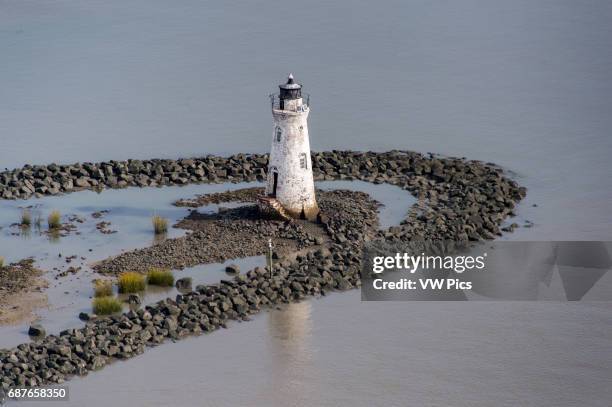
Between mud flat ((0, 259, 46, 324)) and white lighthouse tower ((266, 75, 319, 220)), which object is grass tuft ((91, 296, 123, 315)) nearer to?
mud flat ((0, 259, 46, 324))

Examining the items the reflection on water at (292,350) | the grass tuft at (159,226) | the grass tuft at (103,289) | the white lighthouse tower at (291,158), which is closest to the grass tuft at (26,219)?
the grass tuft at (159,226)

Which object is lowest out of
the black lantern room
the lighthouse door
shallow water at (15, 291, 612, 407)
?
shallow water at (15, 291, 612, 407)

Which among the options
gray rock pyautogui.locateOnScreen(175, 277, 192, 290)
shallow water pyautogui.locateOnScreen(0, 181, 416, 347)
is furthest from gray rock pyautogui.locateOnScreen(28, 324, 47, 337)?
gray rock pyautogui.locateOnScreen(175, 277, 192, 290)

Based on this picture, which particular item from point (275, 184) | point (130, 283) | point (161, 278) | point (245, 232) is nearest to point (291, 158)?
point (275, 184)

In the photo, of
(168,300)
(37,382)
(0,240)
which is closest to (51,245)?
(0,240)

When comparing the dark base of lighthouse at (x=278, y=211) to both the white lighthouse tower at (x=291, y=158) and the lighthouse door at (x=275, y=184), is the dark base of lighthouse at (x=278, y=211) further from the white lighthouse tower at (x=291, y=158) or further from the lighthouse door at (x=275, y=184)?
the lighthouse door at (x=275, y=184)

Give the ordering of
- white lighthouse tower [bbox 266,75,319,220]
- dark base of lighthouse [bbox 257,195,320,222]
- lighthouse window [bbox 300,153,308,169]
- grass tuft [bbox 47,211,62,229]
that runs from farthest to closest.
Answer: grass tuft [bbox 47,211,62,229] < dark base of lighthouse [bbox 257,195,320,222] < lighthouse window [bbox 300,153,308,169] < white lighthouse tower [bbox 266,75,319,220]

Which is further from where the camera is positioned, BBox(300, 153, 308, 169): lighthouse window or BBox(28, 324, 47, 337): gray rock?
BBox(300, 153, 308, 169): lighthouse window
